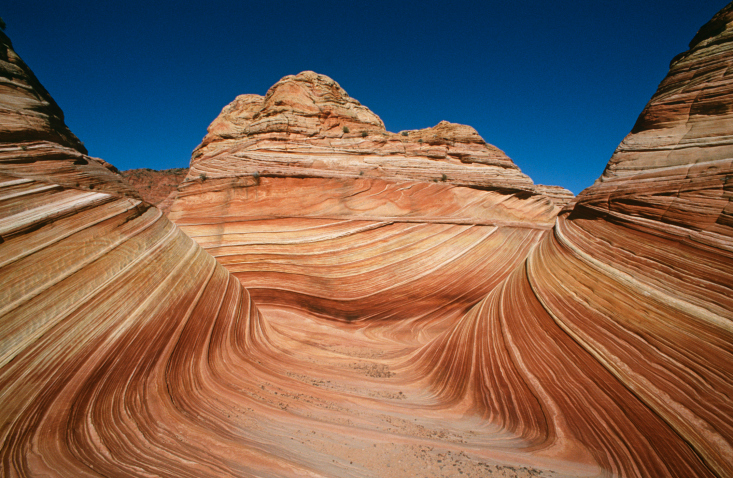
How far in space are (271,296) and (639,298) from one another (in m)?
5.37

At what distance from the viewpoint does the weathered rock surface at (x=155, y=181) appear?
82.5ft

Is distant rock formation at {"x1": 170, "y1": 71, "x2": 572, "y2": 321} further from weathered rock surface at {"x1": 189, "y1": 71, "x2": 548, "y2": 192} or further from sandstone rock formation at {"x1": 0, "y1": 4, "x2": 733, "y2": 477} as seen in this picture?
sandstone rock formation at {"x1": 0, "y1": 4, "x2": 733, "y2": 477}

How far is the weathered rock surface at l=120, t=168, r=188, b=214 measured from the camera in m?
25.2

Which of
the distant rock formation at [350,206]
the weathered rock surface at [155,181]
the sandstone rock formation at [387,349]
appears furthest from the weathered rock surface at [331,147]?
the weathered rock surface at [155,181]

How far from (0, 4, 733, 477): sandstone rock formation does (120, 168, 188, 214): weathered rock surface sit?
25118 mm

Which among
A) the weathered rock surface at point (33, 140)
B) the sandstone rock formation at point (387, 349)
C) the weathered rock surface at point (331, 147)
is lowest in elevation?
the sandstone rock formation at point (387, 349)

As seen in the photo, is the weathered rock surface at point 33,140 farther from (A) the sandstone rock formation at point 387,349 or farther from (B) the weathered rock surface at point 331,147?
(B) the weathered rock surface at point 331,147

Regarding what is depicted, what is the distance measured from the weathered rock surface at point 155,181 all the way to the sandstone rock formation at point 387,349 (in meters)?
25.1

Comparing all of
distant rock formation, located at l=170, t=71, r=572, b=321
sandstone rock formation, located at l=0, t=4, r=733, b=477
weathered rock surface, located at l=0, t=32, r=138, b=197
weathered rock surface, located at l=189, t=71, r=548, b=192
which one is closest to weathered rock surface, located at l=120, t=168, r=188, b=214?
weathered rock surface, located at l=189, t=71, r=548, b=192

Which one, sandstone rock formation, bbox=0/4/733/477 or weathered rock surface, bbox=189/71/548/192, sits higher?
weathered rock surface, bbox=189/71/548/192

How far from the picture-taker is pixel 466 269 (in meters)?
6.27

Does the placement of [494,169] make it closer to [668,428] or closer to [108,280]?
[668,428]

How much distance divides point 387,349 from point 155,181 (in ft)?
108

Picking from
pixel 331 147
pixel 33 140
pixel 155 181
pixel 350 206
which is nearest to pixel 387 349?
pixel 350 206
